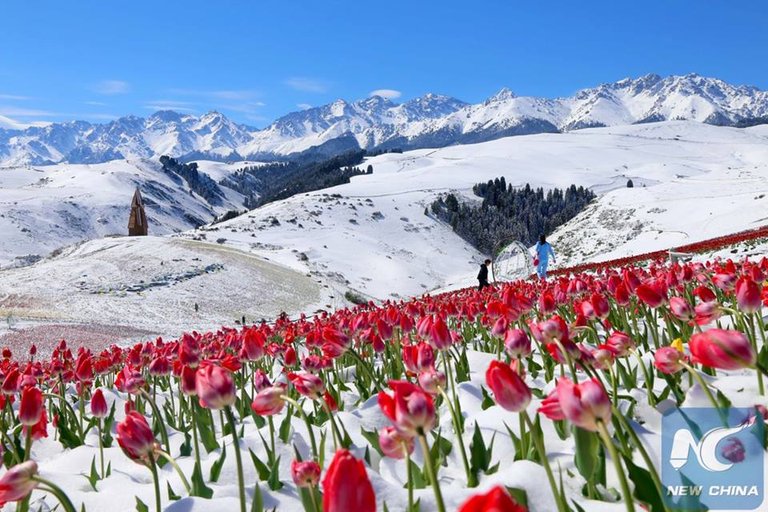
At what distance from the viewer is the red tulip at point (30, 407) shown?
8.48 ft

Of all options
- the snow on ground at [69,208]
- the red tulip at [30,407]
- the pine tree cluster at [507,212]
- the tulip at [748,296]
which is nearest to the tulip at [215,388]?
the red tulip at [30,407]

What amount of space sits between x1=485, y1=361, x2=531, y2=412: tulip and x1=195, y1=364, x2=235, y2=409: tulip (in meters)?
1.12

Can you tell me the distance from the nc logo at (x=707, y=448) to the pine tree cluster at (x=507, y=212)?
82.9 meters

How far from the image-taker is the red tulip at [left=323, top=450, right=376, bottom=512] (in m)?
1.12

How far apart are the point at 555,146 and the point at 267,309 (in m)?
152

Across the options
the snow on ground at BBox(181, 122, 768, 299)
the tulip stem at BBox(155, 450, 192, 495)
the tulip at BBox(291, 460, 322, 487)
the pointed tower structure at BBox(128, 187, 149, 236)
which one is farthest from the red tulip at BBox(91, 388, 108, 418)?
the pointed tower structure at BBox(128, 187, 149, 236)

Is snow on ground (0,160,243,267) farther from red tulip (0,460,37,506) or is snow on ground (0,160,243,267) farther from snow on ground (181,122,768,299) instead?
red tulip (0,460,37,506)

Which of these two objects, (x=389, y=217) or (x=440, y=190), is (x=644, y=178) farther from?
(x=389, y=217)

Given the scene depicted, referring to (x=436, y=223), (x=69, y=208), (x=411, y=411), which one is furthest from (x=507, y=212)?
(x=411, y=411)

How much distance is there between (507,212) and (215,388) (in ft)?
332

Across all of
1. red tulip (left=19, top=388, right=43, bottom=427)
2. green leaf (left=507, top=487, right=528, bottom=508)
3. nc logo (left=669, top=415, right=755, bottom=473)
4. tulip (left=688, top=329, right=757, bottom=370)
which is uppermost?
tulip (left=688, top=329, right=757, bottom=370)

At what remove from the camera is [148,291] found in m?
30.8

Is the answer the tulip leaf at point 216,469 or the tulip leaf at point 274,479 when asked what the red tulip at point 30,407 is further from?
the tulip leaf at point 274,479

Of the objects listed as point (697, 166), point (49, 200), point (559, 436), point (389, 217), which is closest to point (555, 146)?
point (697, 166)
